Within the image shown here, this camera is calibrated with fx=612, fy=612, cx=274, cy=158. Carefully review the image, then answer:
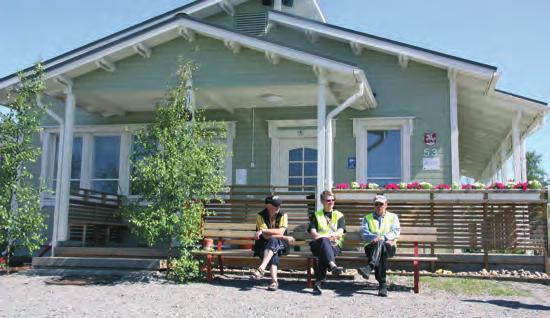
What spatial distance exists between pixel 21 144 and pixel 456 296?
7.21m

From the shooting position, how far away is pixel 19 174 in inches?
405

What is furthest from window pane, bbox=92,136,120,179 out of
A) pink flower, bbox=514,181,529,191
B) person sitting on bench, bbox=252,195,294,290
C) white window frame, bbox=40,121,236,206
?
pink flower, bbox=514,181,529,191

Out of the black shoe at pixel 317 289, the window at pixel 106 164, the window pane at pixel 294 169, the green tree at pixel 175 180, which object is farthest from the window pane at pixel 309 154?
the black shoe at pixel 317 289

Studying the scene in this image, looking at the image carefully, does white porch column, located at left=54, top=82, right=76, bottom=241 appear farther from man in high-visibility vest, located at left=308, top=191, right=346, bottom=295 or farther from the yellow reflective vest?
the yellow reflective vest

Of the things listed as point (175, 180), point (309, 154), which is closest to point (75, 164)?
point (309, 154)

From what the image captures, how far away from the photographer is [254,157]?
13242mm

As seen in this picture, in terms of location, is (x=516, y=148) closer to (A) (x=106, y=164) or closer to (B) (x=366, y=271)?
(B) (x=366, y=271)

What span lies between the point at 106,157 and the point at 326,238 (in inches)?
308

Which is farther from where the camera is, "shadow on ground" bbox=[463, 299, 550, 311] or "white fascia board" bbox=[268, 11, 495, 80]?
"white fascia board" bbox=[268, 11, 495, 80]

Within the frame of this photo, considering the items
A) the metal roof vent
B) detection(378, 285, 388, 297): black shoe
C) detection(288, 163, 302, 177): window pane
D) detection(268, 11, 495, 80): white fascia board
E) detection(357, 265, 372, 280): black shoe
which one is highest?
the metal roof vent

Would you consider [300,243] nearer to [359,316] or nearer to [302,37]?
[359,316]

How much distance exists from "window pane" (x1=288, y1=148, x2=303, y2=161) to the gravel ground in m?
4.77

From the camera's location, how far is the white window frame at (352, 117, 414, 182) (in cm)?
1211

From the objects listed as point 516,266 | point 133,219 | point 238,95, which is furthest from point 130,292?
point 516,266
